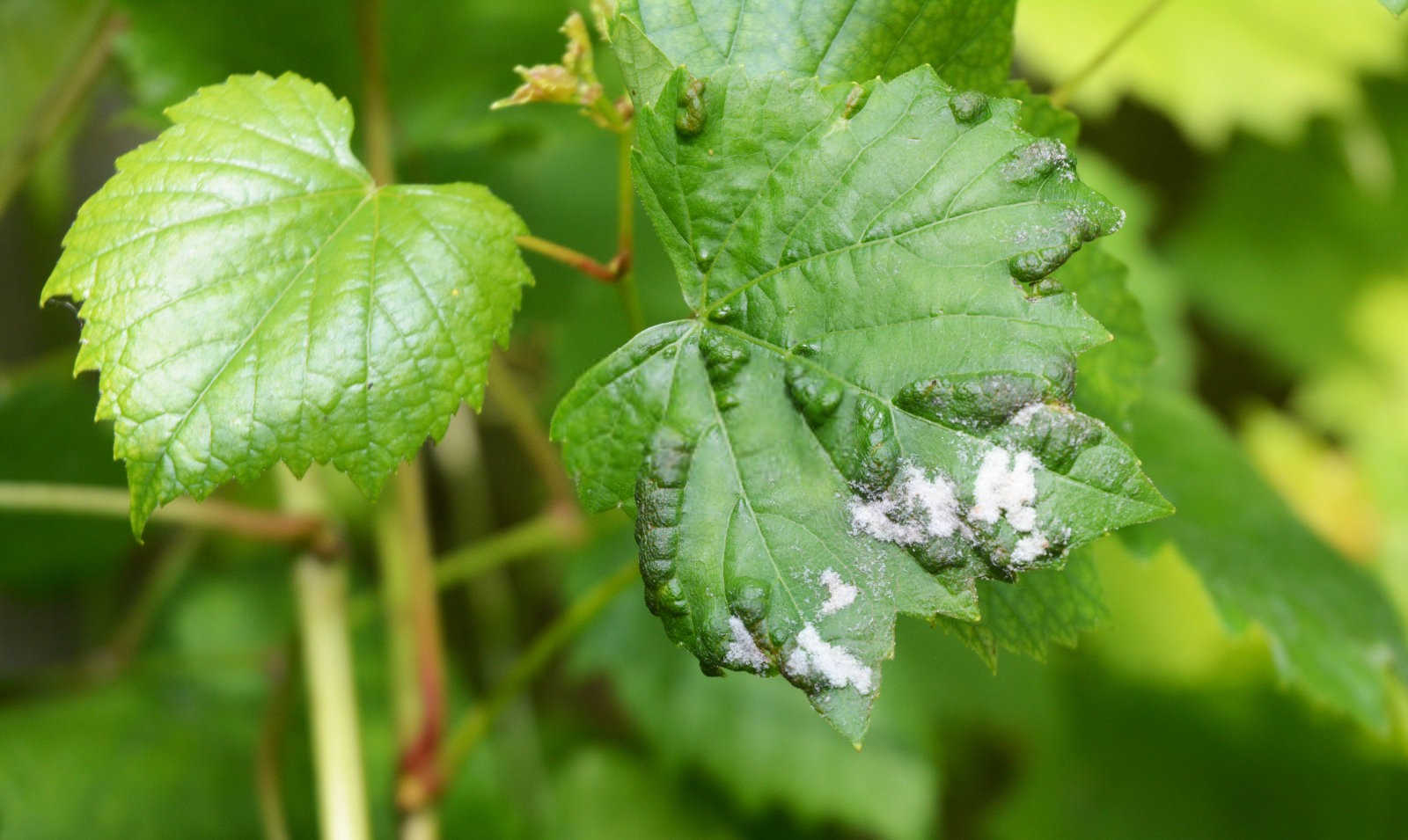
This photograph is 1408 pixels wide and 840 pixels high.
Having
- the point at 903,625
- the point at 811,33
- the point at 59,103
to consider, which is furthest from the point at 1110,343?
the point at 59,103

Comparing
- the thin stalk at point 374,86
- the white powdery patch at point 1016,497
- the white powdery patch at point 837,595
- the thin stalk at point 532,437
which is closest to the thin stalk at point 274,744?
the thin stalk at point 532,437

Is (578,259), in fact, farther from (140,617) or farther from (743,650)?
(140,617)

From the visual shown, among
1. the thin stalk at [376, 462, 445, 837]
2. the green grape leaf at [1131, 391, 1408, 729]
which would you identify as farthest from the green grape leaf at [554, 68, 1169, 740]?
the thin stalk at [376, 462, 445, 837]

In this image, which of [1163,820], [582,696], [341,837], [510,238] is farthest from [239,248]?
[1163,820]

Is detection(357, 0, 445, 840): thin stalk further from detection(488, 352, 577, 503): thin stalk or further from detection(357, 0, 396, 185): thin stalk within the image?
detection(488, 352, 577, 503): thin stalk

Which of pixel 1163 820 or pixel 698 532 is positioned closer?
pixel 698 532

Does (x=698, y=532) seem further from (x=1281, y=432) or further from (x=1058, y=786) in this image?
(x=1281, y=432)

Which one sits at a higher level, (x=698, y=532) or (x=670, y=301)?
(x=698, y=532)
